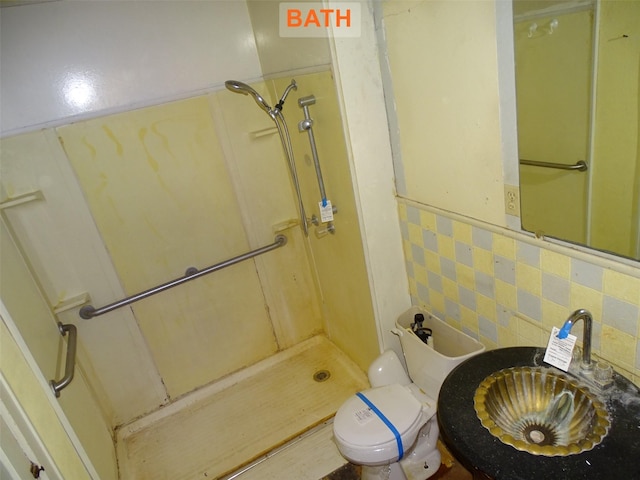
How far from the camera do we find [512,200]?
113cm

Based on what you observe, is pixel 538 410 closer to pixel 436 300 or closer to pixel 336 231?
pixel 436 300

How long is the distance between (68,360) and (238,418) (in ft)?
3.03

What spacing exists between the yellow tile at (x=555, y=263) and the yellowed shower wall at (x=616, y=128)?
79mm

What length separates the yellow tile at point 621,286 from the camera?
0.91m

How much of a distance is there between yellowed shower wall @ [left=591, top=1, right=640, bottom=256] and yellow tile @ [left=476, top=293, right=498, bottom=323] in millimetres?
385

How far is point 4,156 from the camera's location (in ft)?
5.24

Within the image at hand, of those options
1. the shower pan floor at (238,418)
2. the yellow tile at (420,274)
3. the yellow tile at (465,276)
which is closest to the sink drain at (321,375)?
the shower pan floor at (238,418)

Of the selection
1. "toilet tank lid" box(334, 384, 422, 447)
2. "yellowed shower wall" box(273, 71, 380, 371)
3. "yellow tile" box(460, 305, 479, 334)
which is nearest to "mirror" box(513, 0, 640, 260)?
"yellow tile" box(460, 305, 479, 334)

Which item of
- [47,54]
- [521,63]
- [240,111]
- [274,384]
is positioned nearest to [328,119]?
[240,111]

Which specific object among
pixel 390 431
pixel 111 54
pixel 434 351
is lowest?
pixel 390 431

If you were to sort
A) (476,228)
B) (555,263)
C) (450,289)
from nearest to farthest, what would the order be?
(555,263), (476,228), (450,289)

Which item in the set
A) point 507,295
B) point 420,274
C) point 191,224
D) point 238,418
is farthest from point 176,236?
point 507,295

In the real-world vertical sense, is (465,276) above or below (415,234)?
below

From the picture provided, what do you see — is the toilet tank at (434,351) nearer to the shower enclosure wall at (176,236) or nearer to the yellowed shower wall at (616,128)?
the shower enclosure wall at (176,236)
